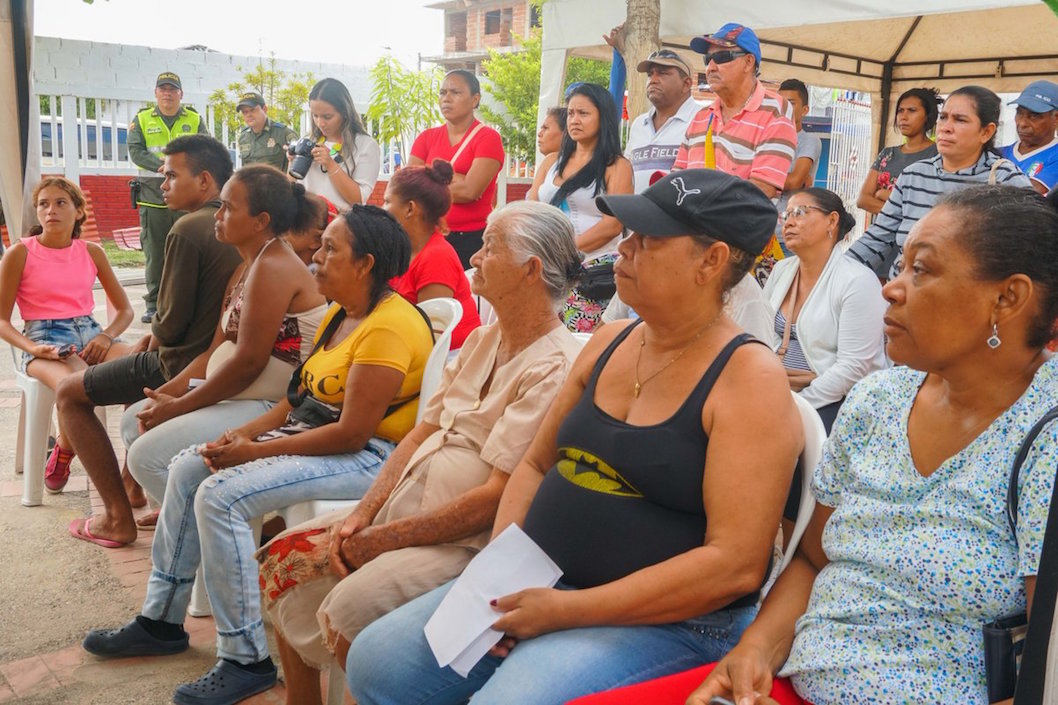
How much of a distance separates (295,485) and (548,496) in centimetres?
123

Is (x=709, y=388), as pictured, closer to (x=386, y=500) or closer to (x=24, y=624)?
→ (x=386, y=500)

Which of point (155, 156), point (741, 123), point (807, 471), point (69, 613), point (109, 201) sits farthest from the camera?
point (109, 201)

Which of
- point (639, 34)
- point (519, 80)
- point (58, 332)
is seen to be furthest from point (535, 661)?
point (519, 80)

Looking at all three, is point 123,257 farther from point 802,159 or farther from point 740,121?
point 740,121

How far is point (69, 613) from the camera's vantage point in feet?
11.7

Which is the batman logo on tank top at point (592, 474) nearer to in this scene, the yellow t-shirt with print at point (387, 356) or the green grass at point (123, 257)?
the yellow t-shirt with print at point (387, 356)

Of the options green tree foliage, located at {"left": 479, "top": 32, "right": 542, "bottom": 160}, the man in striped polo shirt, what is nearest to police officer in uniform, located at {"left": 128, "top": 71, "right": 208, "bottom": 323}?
the man in striped polo shirt

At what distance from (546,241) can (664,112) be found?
2.51m

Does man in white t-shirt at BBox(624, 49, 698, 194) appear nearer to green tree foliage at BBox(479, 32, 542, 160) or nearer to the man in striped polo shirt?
the man in striped polo shirt

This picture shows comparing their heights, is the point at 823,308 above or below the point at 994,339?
below

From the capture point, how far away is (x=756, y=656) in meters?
1.71

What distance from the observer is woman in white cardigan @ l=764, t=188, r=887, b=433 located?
357cm

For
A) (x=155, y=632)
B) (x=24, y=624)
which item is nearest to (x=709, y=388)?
(x=155, y=632)

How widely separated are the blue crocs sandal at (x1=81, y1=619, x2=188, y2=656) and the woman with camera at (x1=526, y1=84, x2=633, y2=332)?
2.02m
